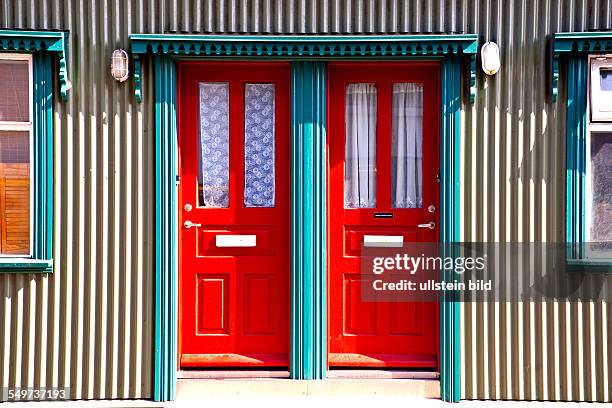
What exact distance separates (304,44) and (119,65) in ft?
4.77

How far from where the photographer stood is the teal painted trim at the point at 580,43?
6.06m

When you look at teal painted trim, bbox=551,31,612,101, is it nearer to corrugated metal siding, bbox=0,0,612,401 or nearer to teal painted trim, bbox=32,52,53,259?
corrugated metal siding, bbox=0,0,612,401

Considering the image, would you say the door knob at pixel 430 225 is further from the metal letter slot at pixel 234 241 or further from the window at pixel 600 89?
the window at pixel 600 89

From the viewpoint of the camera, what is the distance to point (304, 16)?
20.5ft

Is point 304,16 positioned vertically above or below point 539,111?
above

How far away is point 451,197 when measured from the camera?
6.24 meters

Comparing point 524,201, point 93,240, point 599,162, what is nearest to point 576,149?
point 599,162

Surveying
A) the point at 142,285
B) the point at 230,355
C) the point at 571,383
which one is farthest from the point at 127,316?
the point at 571,383

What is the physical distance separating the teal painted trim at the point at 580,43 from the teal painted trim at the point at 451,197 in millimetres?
750

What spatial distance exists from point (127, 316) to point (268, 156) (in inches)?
68.2

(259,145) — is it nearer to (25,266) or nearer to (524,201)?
(25,266)

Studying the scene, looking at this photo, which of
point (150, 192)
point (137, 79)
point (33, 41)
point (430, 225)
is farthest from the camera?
point (430, 225)

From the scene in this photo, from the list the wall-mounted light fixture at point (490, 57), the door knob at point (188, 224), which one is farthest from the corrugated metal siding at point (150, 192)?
the door knob at point (188, 224)

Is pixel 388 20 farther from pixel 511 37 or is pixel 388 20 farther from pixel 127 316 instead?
pixel 127 316
